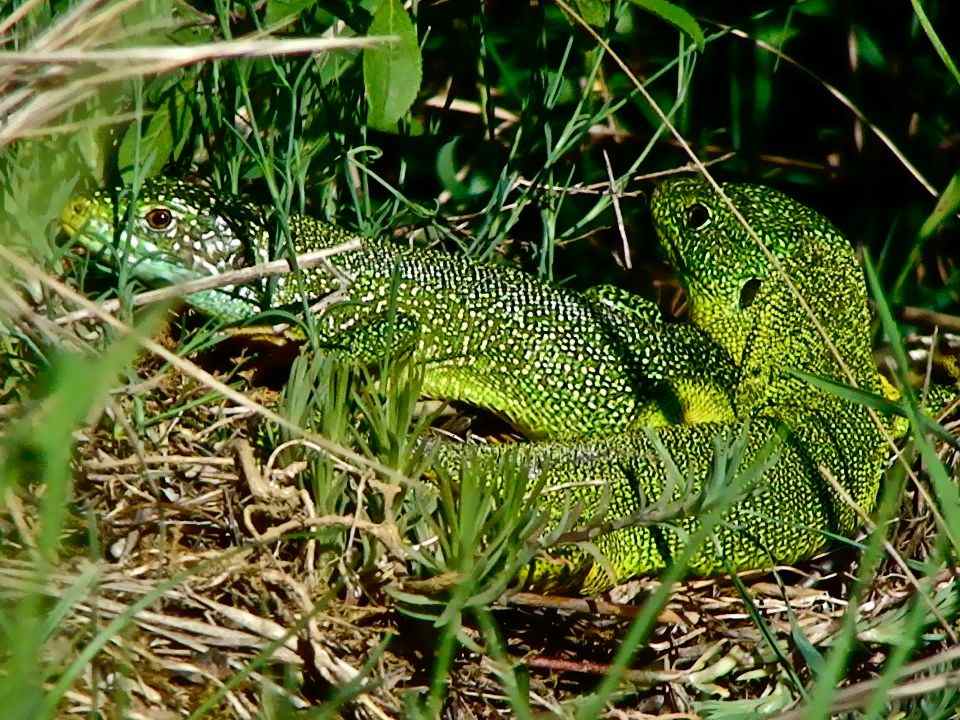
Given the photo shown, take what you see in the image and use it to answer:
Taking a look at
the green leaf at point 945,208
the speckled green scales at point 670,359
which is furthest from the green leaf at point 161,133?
the green leaf at point 945,208

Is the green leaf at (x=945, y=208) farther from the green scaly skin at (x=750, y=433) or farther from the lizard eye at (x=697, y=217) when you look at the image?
the lizard eye at (x=697, y=217)

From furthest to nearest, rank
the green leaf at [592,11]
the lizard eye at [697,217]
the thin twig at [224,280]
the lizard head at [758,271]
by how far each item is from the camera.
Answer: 1. the lizard eye at [697,217]
2. the lizard head at [758,271]
3. the green leaf at [592,11]
4. the thin twig at [224,280]

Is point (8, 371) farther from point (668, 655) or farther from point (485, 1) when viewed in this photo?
point (485, 1)

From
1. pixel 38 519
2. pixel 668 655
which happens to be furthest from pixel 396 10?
pixel 668 655

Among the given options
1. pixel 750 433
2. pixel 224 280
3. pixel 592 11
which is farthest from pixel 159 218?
pixel 750 433

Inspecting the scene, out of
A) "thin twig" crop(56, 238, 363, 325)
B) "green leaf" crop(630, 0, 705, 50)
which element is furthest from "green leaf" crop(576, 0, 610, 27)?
"thin twig" crop(56, 238, 363, 325)

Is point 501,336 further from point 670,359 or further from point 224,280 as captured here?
point 224,280
